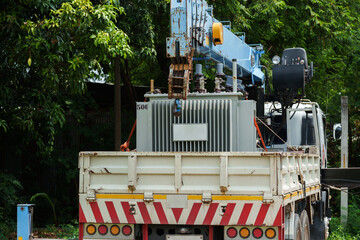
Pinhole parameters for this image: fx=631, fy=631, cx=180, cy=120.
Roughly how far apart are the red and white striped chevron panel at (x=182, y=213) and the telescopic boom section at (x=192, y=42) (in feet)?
5.12

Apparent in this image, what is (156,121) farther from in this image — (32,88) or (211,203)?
(32,88)

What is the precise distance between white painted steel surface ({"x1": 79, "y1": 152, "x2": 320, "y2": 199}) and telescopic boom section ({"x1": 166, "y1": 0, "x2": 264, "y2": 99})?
3.52 feet

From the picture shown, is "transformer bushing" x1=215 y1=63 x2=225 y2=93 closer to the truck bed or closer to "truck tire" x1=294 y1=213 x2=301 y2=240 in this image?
the truck bed

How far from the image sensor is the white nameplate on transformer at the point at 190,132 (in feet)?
29.6

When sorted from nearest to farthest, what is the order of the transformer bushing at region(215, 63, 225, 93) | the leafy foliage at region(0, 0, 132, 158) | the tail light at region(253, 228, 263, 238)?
the tail light at region(253, 228, 263, 238) → the transformer bushing at region(215, 63, 225, 93) → the leafy foliage at region(0, 0, 132, 158)

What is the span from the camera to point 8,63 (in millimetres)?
12555

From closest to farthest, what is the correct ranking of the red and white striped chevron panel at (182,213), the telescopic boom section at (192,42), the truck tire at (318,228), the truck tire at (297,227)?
the red and white striped chevron panel at (182,213), the telescopic boom section at (192,42), the truck tire at (297,227), the truck tire at (318,228)

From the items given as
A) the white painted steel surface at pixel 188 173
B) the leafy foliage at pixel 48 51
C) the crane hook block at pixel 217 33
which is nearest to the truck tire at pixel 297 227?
the white painted steel surface at pixel 188 173

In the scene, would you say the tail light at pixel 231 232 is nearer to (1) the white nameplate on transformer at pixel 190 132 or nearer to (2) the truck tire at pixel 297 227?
(2) the truck tire at pixel 297 227

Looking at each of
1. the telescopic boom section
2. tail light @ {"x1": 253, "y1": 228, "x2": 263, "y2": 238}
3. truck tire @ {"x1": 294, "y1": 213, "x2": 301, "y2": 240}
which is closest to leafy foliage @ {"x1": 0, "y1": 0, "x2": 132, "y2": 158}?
the telescopic boom section

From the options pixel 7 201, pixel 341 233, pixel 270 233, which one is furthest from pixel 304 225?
pixel 7 201

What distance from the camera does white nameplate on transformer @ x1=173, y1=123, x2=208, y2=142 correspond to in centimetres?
903

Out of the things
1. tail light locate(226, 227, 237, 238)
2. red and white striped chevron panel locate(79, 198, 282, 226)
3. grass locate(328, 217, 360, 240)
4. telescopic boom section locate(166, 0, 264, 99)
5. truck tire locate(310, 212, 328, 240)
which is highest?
telescopic boom section locate(166, 0, 264, 99)

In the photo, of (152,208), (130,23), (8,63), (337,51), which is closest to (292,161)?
(152,208)
